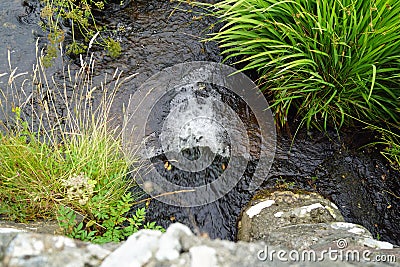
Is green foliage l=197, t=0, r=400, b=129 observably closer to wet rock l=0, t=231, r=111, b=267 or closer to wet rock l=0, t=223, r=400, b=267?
wet rock l=0, t=223, r=400, b=267

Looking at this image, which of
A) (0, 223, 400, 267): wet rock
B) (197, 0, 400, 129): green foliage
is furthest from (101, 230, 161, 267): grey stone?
(197, 0, 400, 129): green foliage

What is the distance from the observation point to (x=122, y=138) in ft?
10.5

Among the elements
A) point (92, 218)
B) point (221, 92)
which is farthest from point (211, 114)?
point (92, 218)

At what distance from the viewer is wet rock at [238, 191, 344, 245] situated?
2.76 m

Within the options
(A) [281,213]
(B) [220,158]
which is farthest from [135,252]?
(B) [220,158]

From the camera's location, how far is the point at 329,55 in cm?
308

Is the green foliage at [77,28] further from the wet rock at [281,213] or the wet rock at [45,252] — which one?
the wet rock at [45,252]

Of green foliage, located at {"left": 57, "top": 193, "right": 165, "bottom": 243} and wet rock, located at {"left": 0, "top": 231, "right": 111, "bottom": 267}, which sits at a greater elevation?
wet rock, located at {"left": 0, "top": 231, "right": 111, "bottom": 267}

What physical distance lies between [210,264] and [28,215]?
6.20 ft

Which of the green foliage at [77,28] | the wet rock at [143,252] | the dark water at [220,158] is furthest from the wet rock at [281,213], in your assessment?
the green foliage at [77,28]

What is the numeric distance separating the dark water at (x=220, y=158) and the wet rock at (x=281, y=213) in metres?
0.13

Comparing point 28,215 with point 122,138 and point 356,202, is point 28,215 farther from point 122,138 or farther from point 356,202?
point 356,202

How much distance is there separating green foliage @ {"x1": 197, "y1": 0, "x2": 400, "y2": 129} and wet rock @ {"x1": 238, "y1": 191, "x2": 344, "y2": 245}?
667 mm

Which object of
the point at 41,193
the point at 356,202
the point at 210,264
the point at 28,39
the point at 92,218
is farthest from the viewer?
the point at 28,39
